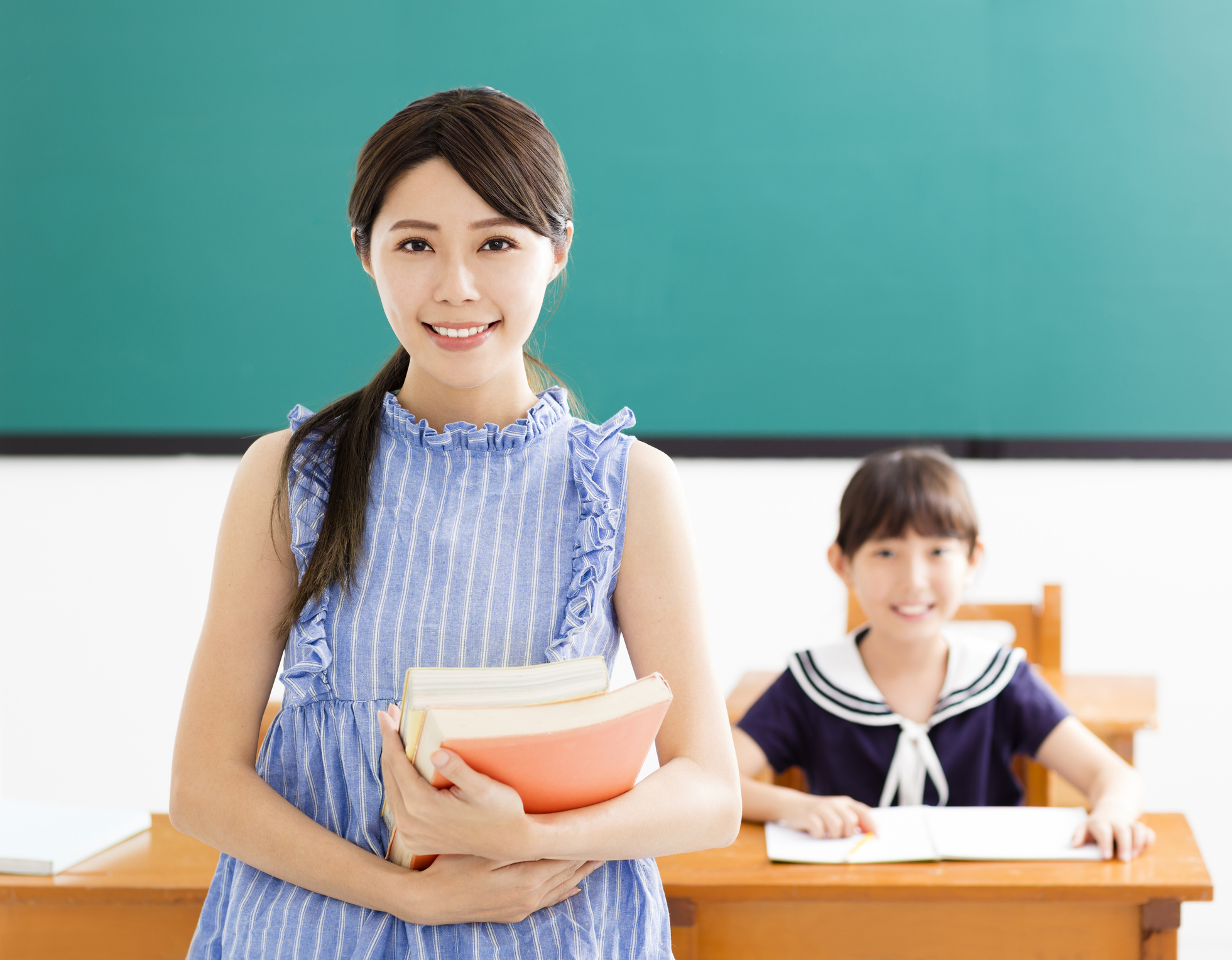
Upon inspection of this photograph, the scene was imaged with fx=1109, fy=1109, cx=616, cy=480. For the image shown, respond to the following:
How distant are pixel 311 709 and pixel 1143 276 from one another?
2.52 m

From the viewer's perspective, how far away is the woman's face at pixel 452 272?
36.6 inches

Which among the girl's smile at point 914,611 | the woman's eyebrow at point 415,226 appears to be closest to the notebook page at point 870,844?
the girl's smile at point 914,611

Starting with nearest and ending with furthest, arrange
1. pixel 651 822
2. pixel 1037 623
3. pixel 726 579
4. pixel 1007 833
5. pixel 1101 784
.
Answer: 1. pixel 651 822
2. pixel 1007 833
3. pixel 1101 784
4. pixel 1037 623
5. pixel 726 579

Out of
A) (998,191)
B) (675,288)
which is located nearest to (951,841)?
(675,288)

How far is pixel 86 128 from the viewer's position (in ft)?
9.21

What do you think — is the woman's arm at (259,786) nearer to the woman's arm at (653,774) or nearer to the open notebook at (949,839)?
the woman's arm at (653,774)

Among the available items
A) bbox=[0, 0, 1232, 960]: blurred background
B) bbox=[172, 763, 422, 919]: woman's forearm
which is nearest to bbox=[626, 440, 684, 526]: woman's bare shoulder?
bbox=[172, 763, 422, 919]: woman's forearm

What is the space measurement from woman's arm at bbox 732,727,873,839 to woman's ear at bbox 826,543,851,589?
49cm

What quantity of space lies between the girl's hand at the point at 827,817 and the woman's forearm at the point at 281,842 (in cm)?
67

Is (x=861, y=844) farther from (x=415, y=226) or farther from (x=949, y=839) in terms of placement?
(x=415, y=226)

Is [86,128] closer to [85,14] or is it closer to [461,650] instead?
[85,14]

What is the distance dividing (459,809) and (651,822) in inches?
6.6

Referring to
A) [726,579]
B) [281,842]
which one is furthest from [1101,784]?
[726,579]

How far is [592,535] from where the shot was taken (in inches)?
38.5
